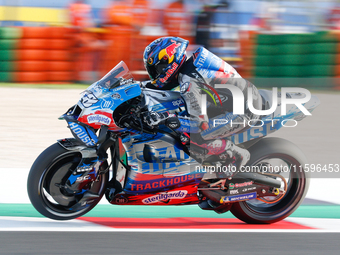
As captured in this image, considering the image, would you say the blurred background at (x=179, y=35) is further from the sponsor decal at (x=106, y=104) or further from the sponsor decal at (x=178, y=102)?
the sponsor decal at (x=106, y=104)

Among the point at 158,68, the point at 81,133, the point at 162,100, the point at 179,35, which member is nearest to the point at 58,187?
the point at 81,133

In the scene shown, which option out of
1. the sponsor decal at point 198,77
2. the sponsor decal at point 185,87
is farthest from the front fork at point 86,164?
the sponsor decal at point 198,77

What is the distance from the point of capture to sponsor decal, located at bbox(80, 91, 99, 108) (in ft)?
12.7

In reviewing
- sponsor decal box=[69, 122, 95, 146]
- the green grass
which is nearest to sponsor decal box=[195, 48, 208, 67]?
sponsor decal box=[69, 122, 95, 146]

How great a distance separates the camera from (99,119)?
3869 mm

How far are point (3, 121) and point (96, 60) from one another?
2.28 metres

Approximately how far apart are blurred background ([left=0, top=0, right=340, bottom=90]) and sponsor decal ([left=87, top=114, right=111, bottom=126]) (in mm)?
5385

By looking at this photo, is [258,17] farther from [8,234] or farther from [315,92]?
[8,234]

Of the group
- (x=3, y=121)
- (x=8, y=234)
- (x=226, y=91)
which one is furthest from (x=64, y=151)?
(x=3, y=121)

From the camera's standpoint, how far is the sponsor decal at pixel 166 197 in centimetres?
406

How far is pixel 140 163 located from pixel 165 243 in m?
0.70

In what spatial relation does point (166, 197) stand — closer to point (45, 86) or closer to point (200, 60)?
point (200, 60)

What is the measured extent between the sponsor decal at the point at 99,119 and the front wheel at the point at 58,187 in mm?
281

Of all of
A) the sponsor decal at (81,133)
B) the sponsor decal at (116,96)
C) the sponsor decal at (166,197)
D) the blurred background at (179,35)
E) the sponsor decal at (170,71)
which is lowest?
the sponsor decal at (166,197)
